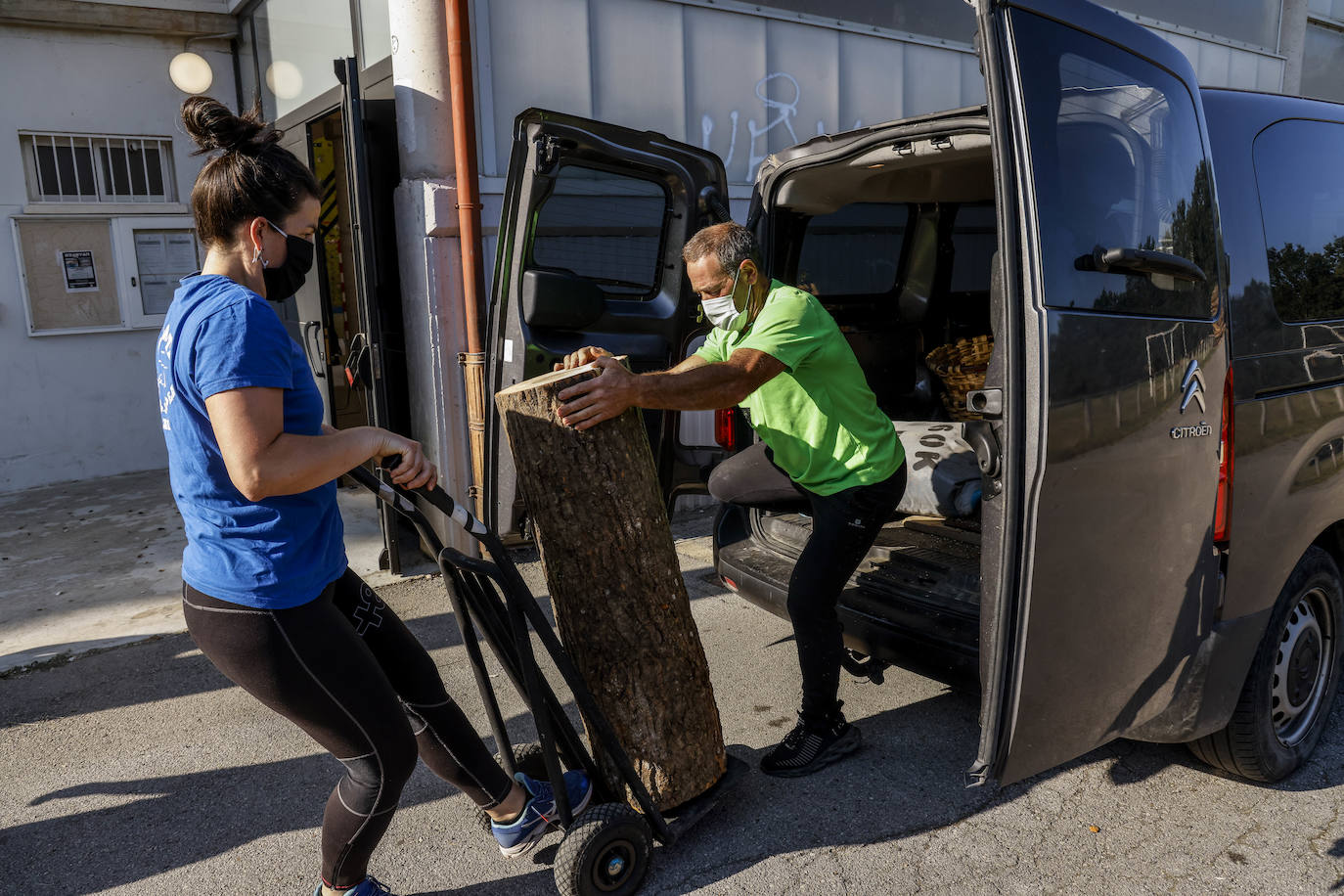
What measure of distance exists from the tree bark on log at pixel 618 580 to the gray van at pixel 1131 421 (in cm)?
72

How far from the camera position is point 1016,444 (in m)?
2.14

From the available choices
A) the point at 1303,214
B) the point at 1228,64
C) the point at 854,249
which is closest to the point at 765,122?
the point at 854,249

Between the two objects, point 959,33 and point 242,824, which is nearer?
point 242,824

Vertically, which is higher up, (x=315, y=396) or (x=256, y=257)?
(x=256, y=257)

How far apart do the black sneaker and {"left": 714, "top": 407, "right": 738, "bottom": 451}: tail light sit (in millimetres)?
1247

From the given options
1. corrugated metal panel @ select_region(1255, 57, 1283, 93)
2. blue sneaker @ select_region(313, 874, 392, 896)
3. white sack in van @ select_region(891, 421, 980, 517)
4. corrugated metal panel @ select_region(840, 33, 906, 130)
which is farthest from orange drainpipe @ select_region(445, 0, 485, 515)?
corrugated metal panel @ select_region(1255, 57, 1283, 93)

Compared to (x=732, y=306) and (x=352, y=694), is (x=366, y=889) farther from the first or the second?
(x=732, y=306)

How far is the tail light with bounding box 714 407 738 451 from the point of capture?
3.90m

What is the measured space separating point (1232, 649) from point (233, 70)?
27.2 feet

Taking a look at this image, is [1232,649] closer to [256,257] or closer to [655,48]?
[256,257]

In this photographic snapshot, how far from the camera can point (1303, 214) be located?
2842 millimetres

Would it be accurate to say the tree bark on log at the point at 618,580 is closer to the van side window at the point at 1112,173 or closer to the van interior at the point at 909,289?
the van interior at the point at 909,289

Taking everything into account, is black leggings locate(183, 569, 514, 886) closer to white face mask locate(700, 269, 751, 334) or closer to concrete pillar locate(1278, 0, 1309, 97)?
white face mask locate(700, 269, 751, 334)

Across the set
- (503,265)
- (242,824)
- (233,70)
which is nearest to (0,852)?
(242,824)
